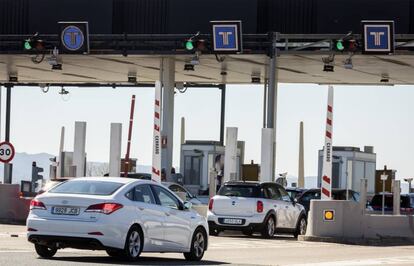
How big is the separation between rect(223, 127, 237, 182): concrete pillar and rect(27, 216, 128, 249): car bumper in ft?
62.6

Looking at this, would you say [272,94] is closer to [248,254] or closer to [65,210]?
[248,254]

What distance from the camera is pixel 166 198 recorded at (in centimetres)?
2083

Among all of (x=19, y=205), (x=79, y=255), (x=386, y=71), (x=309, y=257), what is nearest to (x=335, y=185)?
(x=386, y=71)

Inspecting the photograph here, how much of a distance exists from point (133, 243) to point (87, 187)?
119 cm

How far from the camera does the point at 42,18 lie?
133 feet

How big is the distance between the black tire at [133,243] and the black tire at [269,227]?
12.7m

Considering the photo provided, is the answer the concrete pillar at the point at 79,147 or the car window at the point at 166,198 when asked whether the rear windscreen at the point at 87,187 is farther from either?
the concrete pillar at the point at 79,147

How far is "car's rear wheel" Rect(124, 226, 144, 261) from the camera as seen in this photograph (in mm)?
19203

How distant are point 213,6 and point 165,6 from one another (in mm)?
1560

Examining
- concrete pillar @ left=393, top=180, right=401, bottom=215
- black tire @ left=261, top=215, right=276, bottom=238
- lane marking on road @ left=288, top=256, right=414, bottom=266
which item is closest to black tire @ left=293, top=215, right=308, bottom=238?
black tire @ left=261, top=215, right=276, bottom=238

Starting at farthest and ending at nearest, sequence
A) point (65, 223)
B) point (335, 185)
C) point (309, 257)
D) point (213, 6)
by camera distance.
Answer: point (335, 185), point (213, 6), point (309, 257), point (65, 223)

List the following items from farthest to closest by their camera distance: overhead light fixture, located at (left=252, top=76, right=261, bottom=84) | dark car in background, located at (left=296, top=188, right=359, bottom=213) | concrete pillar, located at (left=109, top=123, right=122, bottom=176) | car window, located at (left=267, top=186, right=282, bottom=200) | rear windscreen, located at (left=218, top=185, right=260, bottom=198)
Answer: overhead light fixture, located at (left=252, top=76, right=261, bottom=84) < dark car in background, located at (left=296, top=188, right=359, bottom=213) < concrete pillar, located at (left=109, top=123, right=122, bottom=176) < car window, located at (left=267, top=186, right=282, bottom=200) < rear windscreen, located at (left=218, top=185, right=260, bottom=198)

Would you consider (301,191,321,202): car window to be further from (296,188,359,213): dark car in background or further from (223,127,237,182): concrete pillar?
(223,127,237,182): concrete pillar

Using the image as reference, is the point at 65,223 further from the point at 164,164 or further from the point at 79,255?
the point at 164,164
